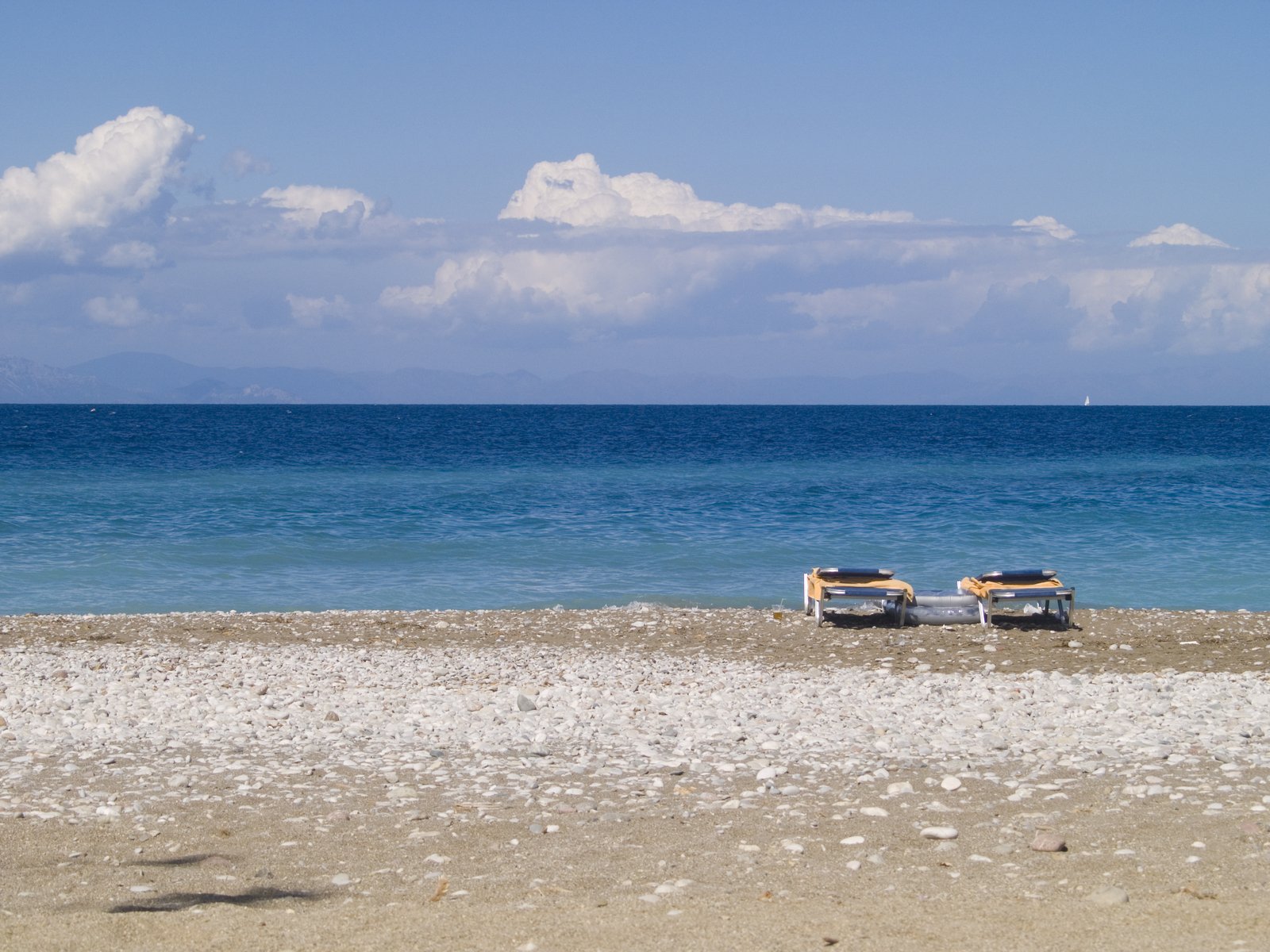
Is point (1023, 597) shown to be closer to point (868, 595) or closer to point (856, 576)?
point (868, 595)

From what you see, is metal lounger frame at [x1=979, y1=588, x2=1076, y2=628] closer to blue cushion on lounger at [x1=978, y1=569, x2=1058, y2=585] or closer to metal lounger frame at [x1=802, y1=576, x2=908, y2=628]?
blue cushion on lounger at [x1=978, y1=569, x2=1058, y2=585]

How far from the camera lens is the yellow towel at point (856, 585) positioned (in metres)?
16.8

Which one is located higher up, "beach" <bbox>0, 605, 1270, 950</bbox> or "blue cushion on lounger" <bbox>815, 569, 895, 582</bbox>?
"blue cushion on lounger" <bbox>815, 569, 895, 582</bbox>

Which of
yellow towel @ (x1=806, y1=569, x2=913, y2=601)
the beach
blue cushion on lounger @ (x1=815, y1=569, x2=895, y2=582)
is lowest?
the beach

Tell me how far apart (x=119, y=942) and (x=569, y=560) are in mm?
19750

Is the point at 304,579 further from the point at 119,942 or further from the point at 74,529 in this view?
the point at 119,942

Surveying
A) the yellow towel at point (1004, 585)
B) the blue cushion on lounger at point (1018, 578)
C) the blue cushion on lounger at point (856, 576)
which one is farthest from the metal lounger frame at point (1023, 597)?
the blue cushion on lounger at point (856, 576)

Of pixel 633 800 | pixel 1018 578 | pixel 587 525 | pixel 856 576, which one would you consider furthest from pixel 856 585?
pixel 587 525

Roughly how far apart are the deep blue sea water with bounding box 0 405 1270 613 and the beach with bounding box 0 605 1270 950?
24.5 ft

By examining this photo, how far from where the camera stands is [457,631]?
17062mm

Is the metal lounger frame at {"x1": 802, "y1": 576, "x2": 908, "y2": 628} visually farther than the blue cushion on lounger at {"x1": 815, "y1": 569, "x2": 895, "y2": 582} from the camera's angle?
No

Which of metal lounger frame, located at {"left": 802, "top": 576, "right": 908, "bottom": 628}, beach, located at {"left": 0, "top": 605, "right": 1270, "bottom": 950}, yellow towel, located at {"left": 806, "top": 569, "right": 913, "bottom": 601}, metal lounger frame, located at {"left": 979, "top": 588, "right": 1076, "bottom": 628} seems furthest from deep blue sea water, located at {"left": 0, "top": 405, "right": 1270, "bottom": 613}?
beach, located at {"left": 0, "top": 605, "right": 1270, "bottom": 950}

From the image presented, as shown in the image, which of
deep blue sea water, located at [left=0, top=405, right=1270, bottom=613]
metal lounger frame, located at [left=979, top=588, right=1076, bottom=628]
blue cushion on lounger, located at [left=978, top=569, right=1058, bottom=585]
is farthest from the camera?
deep blue sea water, located at [left=0, top=405, right=1270, bottom=613]

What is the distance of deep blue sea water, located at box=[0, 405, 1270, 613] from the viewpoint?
2234cm
